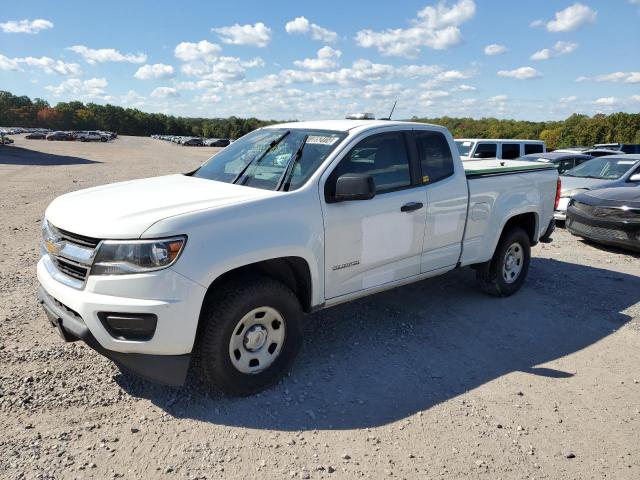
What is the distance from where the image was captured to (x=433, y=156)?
4.62 metres

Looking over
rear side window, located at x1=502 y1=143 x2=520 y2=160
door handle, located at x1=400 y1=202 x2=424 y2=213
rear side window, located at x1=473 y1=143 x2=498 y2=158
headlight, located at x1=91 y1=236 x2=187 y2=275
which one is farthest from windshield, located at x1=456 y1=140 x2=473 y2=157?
headlight, located at x1=91 y1=236 x2=187 y2=275

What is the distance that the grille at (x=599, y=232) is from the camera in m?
7.75

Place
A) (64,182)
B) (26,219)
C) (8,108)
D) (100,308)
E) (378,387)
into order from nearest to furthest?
(100,308) < (378,387) < (26,219) < (64,182) < (8,108)

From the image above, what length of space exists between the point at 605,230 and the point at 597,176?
3265mm

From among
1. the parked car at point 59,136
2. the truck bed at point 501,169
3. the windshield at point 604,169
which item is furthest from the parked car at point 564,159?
the parked car at point 59,136

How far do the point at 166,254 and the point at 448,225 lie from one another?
278cm

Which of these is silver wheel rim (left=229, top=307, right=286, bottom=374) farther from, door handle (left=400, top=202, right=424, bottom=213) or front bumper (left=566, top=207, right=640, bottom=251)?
front bumper (left=566, top=207, right=640, bottom=251)

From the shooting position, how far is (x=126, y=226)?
2.92m

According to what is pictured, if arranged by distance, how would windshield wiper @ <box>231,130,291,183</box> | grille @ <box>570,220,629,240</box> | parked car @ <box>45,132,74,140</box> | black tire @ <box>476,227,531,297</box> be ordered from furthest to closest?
1. parked car @ <box>45,132,74,140</box>
2. grille @ <box>570,220,629,240</box>
3. black tire @ <box>476,227,531,297</box>
4. windshield wiper @ <box>231,130,291,183</box>

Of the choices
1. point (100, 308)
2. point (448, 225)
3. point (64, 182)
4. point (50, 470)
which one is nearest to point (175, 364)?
point (100, 308)

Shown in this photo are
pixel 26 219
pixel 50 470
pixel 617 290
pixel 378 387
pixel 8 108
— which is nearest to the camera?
pixel 50 470

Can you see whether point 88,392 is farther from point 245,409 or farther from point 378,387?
point 378,387

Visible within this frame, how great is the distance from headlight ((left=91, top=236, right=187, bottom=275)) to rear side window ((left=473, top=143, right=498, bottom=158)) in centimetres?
1161

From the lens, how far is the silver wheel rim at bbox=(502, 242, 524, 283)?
18.4 feet
